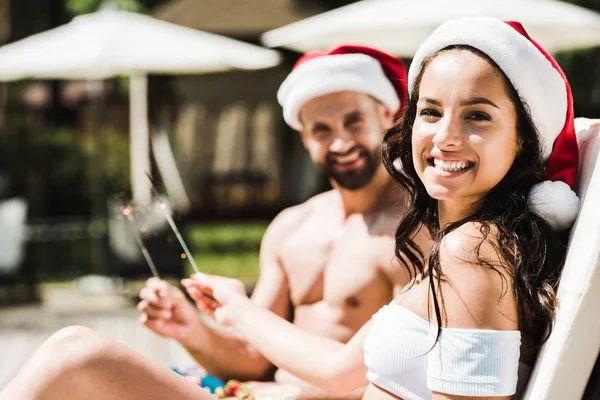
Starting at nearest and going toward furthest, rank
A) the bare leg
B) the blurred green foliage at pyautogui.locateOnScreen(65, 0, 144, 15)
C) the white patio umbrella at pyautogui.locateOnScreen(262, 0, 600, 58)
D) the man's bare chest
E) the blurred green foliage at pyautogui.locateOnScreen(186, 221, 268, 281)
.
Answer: the bare leg < the man's bare chest < the white patio umbrella at pyautogui.locateOnScreen(262, 0, 600, 58) < the blurred green foliage at pyautogui.locateOnScreen(186, 221, 268, 281) < the blurred green foliage at pyautogui.locateOnScreen(65, 0, 144, 15)

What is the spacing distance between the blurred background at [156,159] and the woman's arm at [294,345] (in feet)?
18.1

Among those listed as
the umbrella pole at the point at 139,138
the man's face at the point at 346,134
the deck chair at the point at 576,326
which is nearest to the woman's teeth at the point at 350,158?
the man's face at the point at 346,134

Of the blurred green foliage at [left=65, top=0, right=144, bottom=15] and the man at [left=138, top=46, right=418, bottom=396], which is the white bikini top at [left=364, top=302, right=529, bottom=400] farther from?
the blurred green foliage at [left=65, top=0, right=144, bottom=15]

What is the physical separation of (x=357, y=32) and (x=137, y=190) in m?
4.60

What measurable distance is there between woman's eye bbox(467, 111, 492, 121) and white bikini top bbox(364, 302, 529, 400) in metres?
0.40

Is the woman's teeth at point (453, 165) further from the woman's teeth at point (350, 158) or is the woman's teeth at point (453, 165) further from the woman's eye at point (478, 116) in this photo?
the woman's teeth at point (350, 158)

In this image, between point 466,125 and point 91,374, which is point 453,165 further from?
point 91,374

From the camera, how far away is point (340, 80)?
2.62 meters

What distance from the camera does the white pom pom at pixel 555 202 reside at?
5.49 feet

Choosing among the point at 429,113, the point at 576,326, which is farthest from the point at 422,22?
the point at 576,326

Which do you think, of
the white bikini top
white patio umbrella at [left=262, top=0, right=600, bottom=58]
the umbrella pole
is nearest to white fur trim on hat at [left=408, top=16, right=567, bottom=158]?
the white bikini top

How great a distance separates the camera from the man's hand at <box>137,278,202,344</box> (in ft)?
8.39

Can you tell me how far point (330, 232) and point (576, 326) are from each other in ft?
3.90

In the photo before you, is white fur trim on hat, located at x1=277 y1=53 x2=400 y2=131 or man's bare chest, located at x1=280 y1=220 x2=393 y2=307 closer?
man's bare chest, located at x1=280 y1=220 x2=393 y2=307
